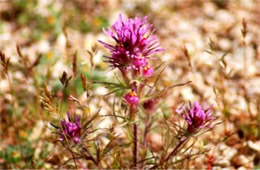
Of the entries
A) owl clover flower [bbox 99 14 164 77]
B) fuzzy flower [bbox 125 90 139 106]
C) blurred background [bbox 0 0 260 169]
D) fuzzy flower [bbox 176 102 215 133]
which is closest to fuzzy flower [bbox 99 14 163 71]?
owl clover flower [bbox 99 14 164 77]

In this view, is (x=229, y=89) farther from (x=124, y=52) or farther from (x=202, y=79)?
(x=124, y=52)

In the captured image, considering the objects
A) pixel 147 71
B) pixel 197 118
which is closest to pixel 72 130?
pixel 147 71

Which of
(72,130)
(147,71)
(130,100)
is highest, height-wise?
(147,71)

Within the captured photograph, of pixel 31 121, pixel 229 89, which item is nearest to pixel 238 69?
pixel 229 89

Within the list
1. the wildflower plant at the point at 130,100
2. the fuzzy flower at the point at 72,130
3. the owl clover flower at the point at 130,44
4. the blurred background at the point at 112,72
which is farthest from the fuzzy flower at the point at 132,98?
the blurred background at the point at 112,72

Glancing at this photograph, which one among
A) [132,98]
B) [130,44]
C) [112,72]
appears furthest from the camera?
[112,72]

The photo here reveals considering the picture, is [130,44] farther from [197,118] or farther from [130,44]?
[197,118]

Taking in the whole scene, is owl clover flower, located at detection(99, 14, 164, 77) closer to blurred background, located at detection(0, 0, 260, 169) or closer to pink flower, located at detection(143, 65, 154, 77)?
pink flower, located at detection(143, 65, 154, 77)

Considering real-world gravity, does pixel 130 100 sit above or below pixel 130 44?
below
